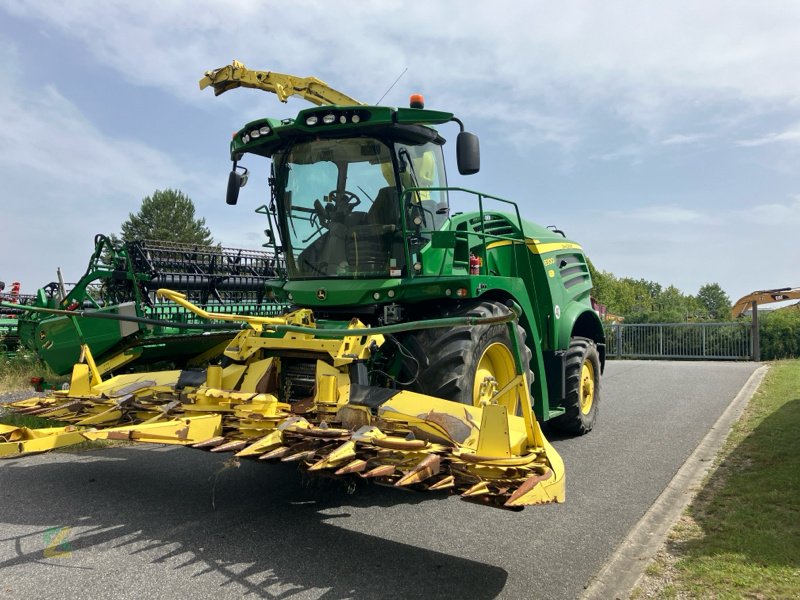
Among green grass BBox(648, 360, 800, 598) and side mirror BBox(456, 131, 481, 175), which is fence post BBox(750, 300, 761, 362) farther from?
side mirror BBox(456, 131, 481, 175)

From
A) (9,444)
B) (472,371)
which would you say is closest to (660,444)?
(472,371)

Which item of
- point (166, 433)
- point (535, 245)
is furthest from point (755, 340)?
point (166, 433)

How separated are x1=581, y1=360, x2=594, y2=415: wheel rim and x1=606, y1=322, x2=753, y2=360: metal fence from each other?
1340 cm

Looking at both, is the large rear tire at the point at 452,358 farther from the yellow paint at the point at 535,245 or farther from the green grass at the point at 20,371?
the green grass at the point at 20,371

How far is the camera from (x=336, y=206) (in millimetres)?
5719

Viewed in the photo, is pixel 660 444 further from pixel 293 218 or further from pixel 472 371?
pixel 293 218

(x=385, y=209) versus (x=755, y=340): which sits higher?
(x=385, y=209)

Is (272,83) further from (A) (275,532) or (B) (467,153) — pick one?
(A) (275,532)

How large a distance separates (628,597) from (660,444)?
3.96 m

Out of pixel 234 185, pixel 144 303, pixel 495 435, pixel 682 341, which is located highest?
pixel 234 185

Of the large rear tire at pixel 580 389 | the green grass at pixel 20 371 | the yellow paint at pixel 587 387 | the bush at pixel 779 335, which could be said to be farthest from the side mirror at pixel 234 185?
the bush at pixel 779 335

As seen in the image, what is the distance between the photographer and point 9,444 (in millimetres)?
4121

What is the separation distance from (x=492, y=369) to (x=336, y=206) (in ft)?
6.66

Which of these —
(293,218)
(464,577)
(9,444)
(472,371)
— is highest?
(293,218)
